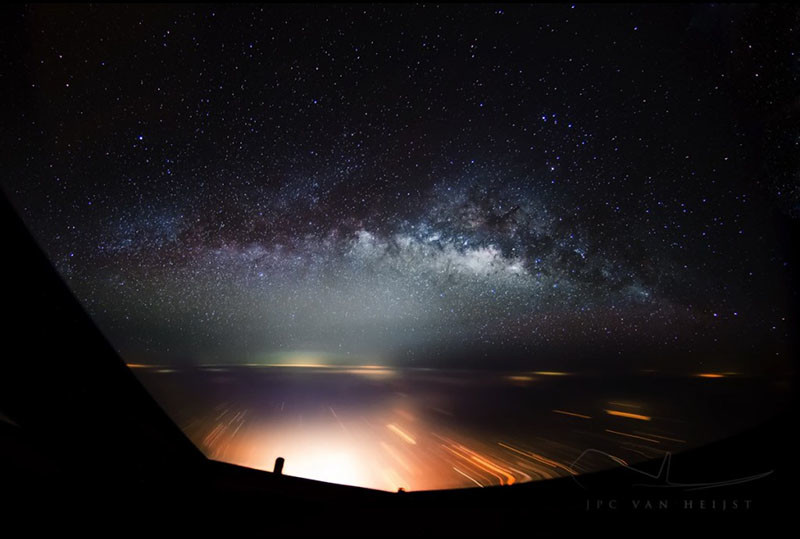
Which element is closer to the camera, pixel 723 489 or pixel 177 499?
pixel 177 499

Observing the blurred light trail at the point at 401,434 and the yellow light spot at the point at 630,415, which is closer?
the blurred light trail at the point at 401,434

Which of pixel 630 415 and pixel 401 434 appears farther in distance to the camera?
pixel 630 415

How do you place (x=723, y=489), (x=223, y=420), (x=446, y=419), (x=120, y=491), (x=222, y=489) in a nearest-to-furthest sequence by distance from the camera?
(x=120, y=491), (x=222, y=489), (x=723, y=489), (x=223, y=420), (x=446, y=419)

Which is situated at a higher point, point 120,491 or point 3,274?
point 3,274

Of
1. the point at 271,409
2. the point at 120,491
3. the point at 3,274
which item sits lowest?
the point at 271,409

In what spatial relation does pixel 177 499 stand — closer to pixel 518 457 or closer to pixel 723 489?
pixel 723 489

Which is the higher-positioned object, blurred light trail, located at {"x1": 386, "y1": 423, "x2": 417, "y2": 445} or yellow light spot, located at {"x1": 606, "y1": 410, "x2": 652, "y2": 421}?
blurred light trail, located at {"x1": 386, "y1": 423, "x2": 417, "y2": 445}

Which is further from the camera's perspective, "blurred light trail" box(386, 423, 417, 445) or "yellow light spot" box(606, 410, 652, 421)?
"yellow light spot" box(606, 410, 652, 421)

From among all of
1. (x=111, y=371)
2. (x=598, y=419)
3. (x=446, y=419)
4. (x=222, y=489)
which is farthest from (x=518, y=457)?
(x=598, y=419)

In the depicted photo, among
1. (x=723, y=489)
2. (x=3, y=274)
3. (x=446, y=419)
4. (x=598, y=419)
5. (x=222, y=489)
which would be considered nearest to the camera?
(x=3, y=274)

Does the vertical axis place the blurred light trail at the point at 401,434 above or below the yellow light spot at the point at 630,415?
above

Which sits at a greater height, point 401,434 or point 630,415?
point 401,434
